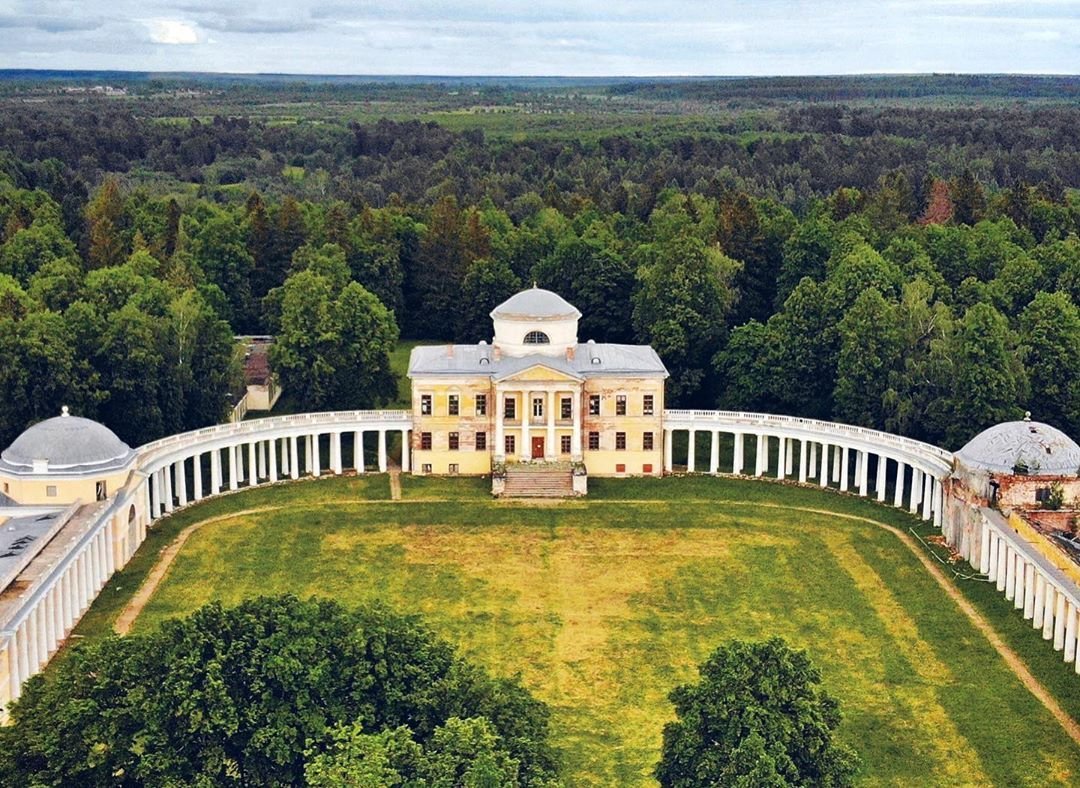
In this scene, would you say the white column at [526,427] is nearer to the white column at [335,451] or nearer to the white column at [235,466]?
the white column at [335,451]

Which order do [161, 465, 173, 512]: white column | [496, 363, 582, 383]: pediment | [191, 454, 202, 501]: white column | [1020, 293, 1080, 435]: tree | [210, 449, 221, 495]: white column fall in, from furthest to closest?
[496, 363, 582, 383]: pediment → [1020, 293, 1080, 435]: tree → [210, 449, 221, 495]: white column → [191, 454, 202, 501]: white column → [161, 465, 173, 512]: white column

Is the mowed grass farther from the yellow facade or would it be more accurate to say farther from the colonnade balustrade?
the yellow facade

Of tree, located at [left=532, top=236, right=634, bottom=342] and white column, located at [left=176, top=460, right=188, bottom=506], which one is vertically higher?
tree, located at [left=532, top=236, right=634, bottom=342]

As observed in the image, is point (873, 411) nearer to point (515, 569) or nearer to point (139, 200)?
point (515, 569)

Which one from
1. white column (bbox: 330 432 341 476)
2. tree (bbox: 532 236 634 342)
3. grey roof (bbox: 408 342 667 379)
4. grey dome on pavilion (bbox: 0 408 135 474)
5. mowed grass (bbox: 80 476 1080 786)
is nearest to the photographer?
mowed grass (bbox: 80 476 1080 786)

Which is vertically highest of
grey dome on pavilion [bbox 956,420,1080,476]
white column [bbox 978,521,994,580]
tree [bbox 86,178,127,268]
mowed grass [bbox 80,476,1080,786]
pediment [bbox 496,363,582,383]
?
tree [bbox 86,178,127,268]

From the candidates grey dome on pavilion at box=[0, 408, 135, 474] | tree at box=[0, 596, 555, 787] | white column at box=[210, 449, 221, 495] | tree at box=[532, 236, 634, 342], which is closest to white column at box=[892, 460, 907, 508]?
tree at box=[532, 236, 634, 342]

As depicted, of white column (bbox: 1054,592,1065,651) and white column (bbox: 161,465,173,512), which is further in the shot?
white column (bbox: 161,465,173,512)
